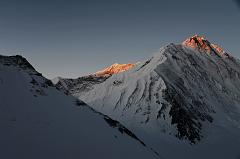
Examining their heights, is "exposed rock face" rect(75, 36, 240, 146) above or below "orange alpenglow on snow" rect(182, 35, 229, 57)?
below

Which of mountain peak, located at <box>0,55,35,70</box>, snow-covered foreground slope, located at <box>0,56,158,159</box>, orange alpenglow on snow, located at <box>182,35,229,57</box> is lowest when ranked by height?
snow-covered foreground slope, located at <box>0,56,158,159</box>

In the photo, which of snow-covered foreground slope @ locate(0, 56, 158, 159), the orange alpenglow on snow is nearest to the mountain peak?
snow-covered foreground slope @ locate(0, 56, 158, 159)

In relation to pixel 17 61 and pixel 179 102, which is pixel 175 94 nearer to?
pixel 179 102

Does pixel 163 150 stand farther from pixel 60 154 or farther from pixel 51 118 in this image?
pixel 60 154

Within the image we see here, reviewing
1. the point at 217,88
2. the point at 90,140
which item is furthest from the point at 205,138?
the point at 90,140

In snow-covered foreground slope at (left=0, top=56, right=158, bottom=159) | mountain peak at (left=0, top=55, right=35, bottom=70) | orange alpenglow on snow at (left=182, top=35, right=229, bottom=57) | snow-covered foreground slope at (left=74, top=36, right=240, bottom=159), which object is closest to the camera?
snow-covered foreground slope at (left=0, top=56, right=158, bottom=159)

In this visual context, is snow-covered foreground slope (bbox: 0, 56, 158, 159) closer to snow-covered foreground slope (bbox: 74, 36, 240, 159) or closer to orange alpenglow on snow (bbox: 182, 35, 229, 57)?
snow-covered foreground slope (bbox: 74, 36, 240, 159)

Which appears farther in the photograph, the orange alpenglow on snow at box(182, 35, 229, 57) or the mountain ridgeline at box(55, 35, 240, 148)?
the orange alpenglow on snow at box(182, 35, 229, 57)
